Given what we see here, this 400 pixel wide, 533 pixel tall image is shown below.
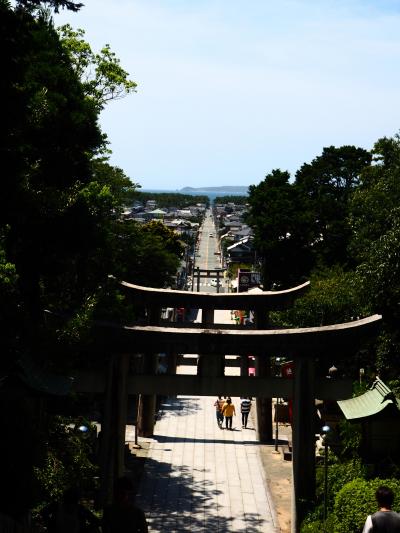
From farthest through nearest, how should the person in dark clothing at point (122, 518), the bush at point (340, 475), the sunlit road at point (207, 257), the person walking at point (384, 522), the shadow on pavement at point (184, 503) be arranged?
the sunlit road at point (207, 257) → the shadow on pavement at point (184, 503) → the bush at point (340, 475) → the person walking at point (384, 522) → the person in dark clothing at point (122, 518)

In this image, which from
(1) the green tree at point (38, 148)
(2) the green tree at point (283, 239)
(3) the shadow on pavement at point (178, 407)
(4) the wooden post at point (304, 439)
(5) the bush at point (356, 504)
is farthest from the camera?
(2) the green tree at point (283, 239)

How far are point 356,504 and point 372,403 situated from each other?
284cm

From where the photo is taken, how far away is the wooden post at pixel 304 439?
65.6 feet

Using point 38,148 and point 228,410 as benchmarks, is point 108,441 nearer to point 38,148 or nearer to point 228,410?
point 38,148

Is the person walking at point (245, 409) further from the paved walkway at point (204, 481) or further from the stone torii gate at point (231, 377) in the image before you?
the stone torii gate at point (231, 377)

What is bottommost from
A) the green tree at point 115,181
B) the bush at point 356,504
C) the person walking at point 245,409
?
the person walking at point 245,409

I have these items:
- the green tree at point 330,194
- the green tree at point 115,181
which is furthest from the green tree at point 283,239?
the green tree at point 115,181

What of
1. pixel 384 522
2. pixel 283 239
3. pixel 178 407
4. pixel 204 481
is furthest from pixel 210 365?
pixel 283 239

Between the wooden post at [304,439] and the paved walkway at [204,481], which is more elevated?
the wooden post at [304,439]

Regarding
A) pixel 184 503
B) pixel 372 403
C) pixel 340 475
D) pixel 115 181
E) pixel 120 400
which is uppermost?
pixel 115 181

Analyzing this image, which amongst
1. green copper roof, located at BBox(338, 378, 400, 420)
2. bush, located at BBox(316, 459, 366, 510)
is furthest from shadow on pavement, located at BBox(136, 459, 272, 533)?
green copper roof, located at BBox(338, 378, 400, 420)

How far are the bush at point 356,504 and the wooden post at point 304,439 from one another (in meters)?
3.61

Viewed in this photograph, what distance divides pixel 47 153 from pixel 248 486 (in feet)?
40.1

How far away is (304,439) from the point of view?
20.0 m
